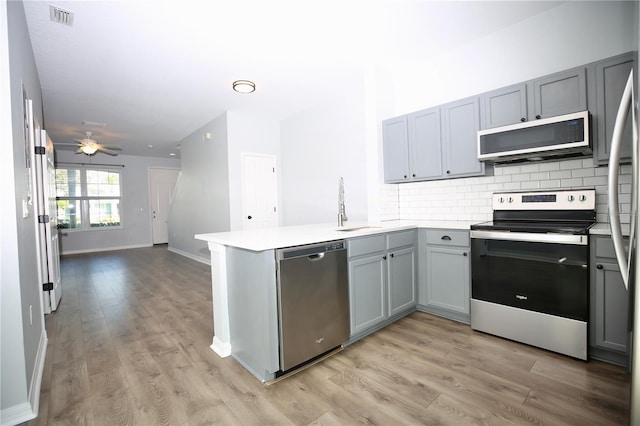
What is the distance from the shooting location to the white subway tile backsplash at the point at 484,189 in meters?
2.40

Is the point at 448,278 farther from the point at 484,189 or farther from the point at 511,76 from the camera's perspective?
the point at 511,76

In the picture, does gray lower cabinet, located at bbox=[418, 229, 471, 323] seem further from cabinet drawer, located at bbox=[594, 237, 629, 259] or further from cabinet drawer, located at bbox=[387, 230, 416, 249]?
cabinet drawer, located at bbox=[594, 237, 629, 259]

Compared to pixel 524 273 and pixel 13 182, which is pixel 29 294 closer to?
pixel 13 182

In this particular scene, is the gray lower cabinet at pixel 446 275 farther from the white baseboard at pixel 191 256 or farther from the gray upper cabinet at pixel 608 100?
the white baseboard at pixel 191 256

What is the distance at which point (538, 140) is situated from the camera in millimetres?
2430

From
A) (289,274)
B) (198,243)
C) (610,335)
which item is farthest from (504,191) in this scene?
(198,243)

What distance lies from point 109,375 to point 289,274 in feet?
4.77

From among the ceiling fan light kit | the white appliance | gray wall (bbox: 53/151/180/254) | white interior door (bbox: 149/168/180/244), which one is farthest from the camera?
white interior door (bbox: 149/168/180/244)

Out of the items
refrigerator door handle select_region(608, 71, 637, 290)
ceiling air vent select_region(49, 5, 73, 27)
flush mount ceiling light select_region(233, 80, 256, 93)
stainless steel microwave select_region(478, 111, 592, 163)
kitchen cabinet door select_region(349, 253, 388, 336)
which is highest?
ceiling air vent select_region(49, 5, 73, 27)

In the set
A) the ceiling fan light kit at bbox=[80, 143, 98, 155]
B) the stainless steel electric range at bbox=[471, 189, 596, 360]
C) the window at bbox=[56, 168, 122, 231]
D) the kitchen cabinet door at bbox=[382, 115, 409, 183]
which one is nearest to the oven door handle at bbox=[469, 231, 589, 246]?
the stainless steel electric range at bbox=[471, 189, 596, 360]

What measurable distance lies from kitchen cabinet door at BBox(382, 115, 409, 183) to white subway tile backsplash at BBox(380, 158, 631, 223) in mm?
214

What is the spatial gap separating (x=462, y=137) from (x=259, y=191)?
3460 mm

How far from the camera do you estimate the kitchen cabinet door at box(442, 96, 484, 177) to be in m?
2.89

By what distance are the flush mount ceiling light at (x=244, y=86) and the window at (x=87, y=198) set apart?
6.54m
